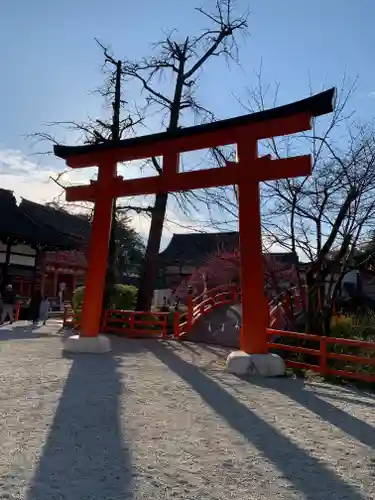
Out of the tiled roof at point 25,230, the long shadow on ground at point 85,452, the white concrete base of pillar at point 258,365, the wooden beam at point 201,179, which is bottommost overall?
the long shadow on ground at point 85,452

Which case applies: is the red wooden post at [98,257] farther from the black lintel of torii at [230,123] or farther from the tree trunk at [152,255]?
the tree trunk at [152,255]

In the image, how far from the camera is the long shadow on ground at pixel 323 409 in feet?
17.4

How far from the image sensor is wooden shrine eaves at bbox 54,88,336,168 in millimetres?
8125

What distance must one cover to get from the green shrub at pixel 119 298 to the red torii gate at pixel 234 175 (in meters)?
5.71

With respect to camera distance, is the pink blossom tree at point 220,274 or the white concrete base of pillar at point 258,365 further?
the pink blossom tree at point 220,274

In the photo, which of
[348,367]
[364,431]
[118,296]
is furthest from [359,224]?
[118,296]

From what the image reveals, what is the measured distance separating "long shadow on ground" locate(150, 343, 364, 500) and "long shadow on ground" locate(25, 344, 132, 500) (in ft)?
4.28

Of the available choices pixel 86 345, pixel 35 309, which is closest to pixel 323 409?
pixel 86 345

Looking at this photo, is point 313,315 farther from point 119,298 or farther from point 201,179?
point 119,298

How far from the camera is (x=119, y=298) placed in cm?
1697

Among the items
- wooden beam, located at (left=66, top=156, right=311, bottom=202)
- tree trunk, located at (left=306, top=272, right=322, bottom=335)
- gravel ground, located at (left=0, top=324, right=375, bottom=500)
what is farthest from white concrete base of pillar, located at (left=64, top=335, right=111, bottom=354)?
tree trunk, located at (left=306, top=272, right=322, bottom=335)

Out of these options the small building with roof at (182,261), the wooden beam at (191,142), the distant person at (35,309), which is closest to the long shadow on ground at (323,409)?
the wooden beam at (191,142)

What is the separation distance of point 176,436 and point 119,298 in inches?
483

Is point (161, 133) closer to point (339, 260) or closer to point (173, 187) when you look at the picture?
point (173, 187)
